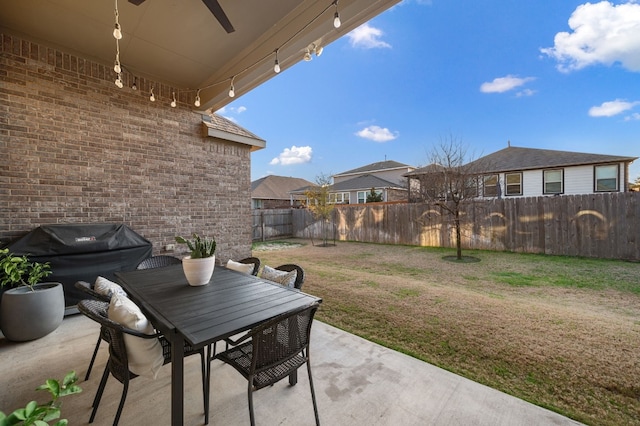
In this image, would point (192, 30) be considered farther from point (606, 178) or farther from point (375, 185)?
point (375, 185)

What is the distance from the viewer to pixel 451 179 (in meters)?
7.86

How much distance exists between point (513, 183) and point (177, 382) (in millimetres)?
16148

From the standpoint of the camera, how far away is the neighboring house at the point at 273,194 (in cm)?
2456

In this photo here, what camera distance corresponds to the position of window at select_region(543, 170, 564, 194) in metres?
12.2

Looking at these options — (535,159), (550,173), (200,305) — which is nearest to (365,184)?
(535,159)

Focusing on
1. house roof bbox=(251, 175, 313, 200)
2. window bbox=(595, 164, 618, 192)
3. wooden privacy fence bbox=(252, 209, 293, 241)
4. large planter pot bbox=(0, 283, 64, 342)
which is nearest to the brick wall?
large planter pot bbox=(0, 283, 64, 342)

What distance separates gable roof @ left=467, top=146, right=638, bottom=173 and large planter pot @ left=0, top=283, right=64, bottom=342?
1253cm

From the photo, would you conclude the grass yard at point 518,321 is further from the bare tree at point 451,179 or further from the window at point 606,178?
the window at point 606,178

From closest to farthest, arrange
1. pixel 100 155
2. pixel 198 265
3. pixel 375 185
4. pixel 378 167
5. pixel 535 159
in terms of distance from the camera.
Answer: pixel 198 265, pixel 100 155, pixel 535 159, pixel 375 185, pixel 378 167

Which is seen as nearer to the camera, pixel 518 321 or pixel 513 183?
pixel 518 321

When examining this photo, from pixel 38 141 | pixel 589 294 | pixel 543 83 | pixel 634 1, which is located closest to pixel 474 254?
pixel 589 294

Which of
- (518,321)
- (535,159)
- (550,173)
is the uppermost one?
(535,159)

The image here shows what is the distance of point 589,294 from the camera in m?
4.40

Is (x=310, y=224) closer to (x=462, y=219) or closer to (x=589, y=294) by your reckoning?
(x=462, y=219)
